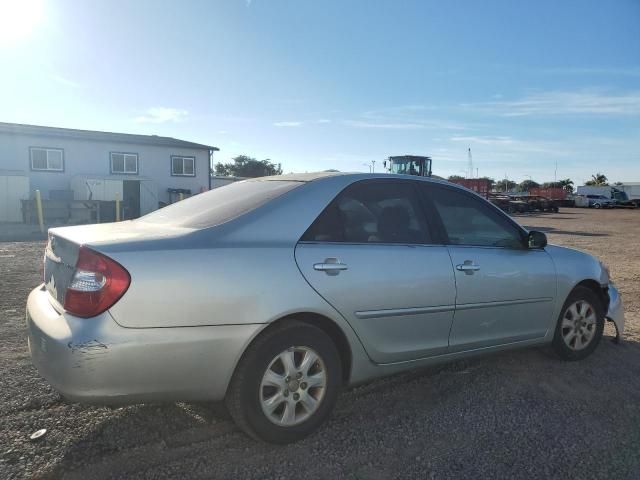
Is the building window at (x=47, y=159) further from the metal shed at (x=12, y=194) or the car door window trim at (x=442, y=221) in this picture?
the car door window trim at (x=442, y=221)

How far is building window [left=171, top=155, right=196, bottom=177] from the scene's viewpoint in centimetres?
2581

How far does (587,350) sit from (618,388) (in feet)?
2.11

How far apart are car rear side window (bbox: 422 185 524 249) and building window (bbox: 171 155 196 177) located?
77.1ft

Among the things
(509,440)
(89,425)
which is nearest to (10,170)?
(89,425)

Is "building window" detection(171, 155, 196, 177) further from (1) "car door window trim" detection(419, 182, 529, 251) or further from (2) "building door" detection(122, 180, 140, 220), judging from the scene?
(1) "car door window trim" detection(419, 182, 529, 251)

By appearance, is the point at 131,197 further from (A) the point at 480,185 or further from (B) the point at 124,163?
(A) the point at 480,185

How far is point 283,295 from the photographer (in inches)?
113

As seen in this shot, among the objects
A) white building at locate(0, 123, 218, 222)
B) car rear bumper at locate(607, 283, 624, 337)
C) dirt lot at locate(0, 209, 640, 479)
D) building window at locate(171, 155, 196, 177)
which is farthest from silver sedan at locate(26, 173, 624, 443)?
building window at locate(171, 155, 196, 177)

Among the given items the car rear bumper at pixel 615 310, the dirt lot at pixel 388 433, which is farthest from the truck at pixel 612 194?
the dirt lot at pixel 388 433

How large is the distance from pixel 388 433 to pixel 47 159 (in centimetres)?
2302

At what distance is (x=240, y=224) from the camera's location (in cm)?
297

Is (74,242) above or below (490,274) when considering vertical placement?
above

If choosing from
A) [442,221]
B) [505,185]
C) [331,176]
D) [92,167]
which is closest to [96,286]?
[331,176]

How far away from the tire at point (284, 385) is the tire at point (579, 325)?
240cm
